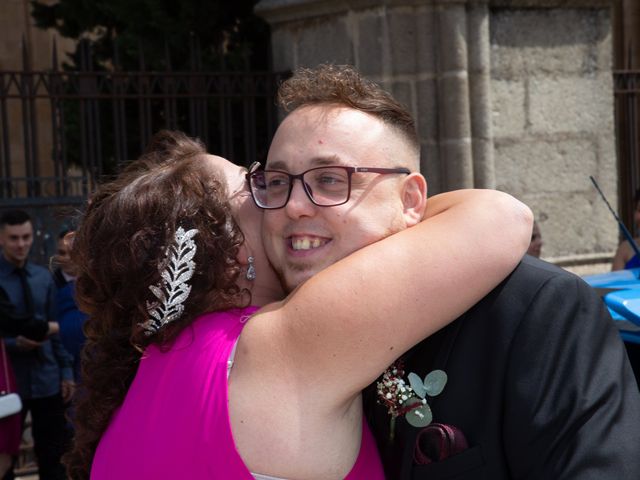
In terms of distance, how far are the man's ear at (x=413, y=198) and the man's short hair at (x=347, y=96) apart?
9 cm

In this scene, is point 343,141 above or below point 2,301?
above

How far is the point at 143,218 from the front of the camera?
6.40 feet

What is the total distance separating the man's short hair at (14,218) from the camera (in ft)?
19.2

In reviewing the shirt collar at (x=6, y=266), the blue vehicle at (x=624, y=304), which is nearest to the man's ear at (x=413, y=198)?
the blue vehicle at (x=624, y=304)

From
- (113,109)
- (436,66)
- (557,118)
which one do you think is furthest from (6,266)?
(557,118)

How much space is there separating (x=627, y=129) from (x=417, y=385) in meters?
5.39

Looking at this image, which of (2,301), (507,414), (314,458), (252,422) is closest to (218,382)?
(252,422)

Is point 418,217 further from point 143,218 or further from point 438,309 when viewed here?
point 143,218

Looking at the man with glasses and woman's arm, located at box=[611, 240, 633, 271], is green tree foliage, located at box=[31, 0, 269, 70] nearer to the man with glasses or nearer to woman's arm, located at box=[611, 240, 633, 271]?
woman's arm, located at box=[611, 240, 633, 271]

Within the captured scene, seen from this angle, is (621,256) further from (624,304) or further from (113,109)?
(624,304)

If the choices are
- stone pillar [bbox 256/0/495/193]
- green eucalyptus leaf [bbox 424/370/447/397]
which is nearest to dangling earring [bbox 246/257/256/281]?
green eucalyptus leaf [bbox 424/370/447/397]

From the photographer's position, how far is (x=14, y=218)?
5859mm

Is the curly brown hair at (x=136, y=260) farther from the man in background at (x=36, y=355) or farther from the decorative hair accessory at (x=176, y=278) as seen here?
the man in background at (x=36, y=355)

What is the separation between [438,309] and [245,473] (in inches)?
18.3
